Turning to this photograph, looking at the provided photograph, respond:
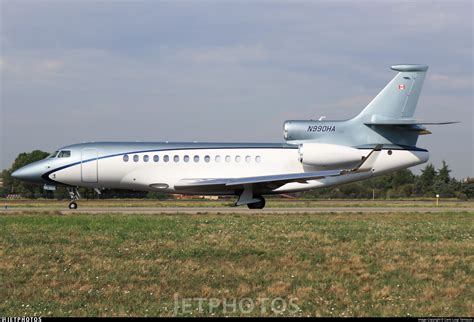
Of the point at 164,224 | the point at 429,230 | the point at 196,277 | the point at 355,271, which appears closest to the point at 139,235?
the point at 164,224

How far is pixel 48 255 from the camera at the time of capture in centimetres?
1326

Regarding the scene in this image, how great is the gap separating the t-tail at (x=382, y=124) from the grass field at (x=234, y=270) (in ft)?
44.2

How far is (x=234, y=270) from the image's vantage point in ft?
38.5

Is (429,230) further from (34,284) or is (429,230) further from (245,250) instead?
(34,284)

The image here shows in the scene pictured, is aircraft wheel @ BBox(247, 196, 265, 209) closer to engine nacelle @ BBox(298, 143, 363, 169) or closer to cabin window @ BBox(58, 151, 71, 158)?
engine nacelle @ BBox(298, 143, 363, 169)

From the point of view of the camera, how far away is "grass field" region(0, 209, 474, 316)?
30.5 feet

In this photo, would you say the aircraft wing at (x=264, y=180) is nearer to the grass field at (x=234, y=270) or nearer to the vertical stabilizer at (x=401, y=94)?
the vertical stabilizer at (x=401, y=94)

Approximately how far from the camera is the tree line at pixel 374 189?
65.4 metres

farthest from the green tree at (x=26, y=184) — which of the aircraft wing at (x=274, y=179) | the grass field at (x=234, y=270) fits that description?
the grass field at (x=234, y=270)

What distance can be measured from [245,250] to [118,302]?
485cm

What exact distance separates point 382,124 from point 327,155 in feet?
10.0

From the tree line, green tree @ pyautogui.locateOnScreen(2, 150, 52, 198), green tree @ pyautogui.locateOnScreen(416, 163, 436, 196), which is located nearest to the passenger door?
the tree line

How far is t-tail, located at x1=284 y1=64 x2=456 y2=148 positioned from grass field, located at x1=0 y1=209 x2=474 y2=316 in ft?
44.2

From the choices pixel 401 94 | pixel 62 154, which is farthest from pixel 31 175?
pixel 401 94
